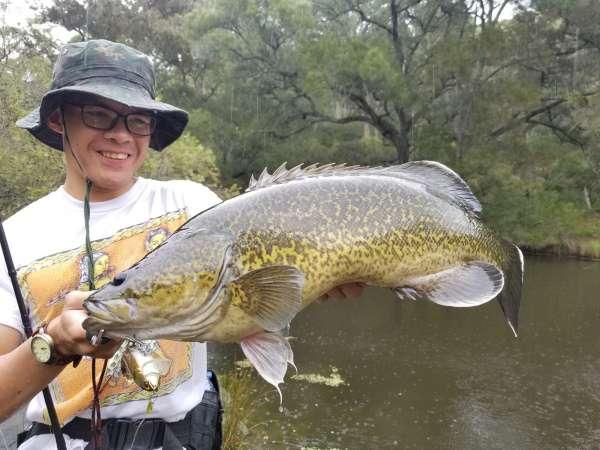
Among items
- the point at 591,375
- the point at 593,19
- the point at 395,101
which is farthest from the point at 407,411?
the point at 593,19

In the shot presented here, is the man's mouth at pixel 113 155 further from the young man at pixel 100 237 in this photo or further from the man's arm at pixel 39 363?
the man's arm at pixel 39 363

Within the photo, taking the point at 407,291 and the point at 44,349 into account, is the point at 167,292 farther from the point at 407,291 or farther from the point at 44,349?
the point at 407,291

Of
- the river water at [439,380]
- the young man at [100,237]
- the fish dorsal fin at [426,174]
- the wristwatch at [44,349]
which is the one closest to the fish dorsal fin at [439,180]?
the fish dorsal fin at [426,174]

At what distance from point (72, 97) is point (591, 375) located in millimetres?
10310

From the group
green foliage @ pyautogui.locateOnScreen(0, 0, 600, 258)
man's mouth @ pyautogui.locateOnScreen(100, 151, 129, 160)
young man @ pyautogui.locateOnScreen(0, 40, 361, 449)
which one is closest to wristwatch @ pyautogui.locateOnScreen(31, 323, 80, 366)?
young man @ pyautogui.locateOnScreen(0, 40, 361, 449)

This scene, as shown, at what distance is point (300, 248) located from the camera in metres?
2.09

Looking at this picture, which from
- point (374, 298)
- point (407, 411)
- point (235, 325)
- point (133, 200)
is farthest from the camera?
point (374, 298)

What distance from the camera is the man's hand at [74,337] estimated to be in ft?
5.63

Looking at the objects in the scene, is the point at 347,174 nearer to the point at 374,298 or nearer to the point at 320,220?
the point at 320,220

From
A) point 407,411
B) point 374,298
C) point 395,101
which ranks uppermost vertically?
point 395,101

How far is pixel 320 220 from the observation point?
7.06ft

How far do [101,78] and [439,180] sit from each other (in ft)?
4.96

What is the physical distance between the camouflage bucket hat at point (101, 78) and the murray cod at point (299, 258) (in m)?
0.55

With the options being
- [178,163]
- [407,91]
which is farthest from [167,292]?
[407,91]
